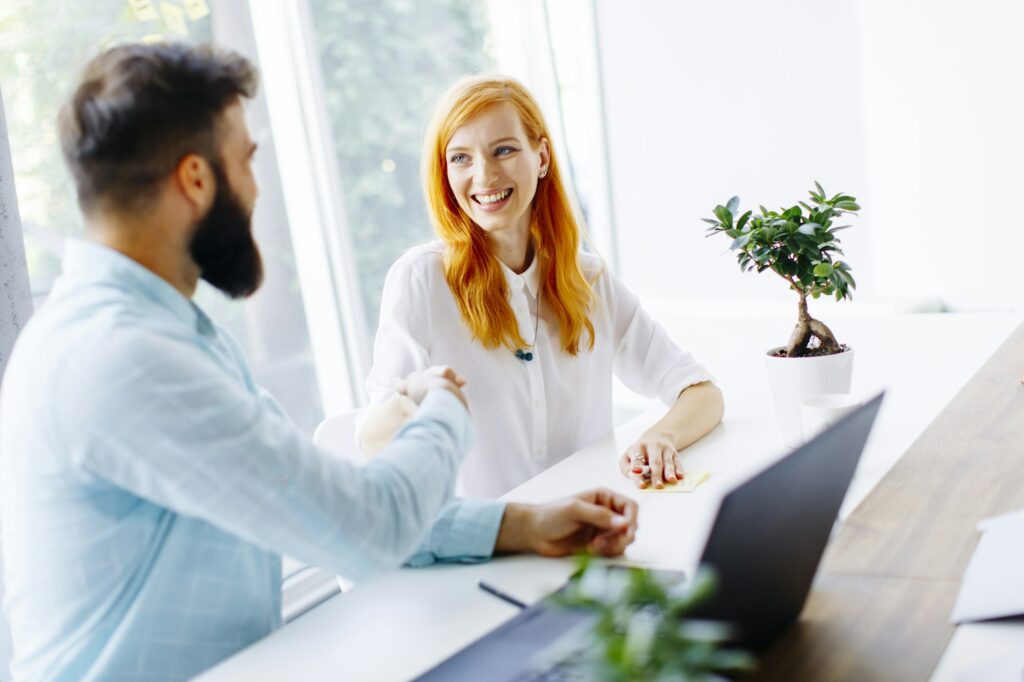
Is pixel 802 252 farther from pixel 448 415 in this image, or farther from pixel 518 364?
pixel 448 415

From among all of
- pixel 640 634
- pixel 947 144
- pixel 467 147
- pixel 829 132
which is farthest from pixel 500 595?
pixel 829 132

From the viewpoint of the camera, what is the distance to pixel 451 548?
54.2 inches

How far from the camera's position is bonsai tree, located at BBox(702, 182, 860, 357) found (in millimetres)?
1850

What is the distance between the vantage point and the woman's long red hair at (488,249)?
6.73ft

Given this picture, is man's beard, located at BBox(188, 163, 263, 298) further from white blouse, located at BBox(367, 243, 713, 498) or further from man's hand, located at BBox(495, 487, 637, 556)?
white blouse, located at BBox(367, 243, 713, 498)

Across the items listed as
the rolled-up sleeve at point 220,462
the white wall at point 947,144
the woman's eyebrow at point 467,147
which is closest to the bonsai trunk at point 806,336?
the woman's eyebrow at point 467,147

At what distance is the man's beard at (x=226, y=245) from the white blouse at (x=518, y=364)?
721 mm

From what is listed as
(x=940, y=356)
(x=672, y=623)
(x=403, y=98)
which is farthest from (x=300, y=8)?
Result: (x=672, y=623)

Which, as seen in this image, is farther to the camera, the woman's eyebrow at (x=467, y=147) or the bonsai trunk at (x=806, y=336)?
the woman's eyebrow at (x=467, y=147)

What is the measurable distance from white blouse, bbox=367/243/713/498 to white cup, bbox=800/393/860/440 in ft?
1.12

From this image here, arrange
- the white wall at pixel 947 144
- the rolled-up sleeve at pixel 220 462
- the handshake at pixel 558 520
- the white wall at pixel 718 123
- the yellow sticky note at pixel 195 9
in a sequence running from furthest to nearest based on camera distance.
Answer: the white wall at pixel 718 123, the white wall at pixel 947 144, the yellow sticky note at pixel 195 9, the handshake at pixel 558 520, the rolled-up sleeve at pixel 220 462

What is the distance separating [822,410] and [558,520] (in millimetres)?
556

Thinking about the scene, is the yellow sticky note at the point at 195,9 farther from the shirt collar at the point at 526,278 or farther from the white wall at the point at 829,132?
the white wall at the point at 829,132

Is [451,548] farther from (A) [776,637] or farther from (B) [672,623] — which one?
(B) [672,623]
